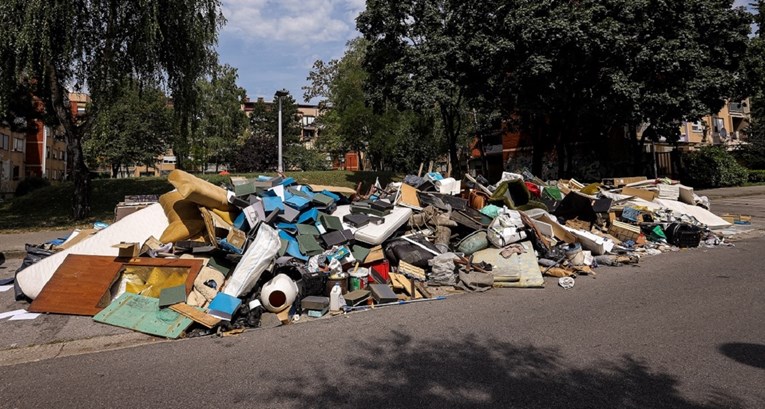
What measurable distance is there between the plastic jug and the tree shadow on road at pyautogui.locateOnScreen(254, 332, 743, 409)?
58.2 inches

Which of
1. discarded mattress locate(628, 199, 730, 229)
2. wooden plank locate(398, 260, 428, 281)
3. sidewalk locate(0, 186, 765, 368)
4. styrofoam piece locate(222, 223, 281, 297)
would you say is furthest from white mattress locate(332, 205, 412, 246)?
discarded mattress locate(628, 199, 730, 229)

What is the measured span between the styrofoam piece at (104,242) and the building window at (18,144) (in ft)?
143

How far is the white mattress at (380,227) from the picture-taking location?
7492 millimetres

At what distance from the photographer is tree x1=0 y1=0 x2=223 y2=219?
40.8 ft

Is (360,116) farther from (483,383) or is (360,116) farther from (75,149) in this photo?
(483,383)

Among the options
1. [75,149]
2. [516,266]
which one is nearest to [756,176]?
[516,266]

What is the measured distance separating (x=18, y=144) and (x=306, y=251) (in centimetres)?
4711

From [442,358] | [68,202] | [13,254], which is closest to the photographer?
[442,358]

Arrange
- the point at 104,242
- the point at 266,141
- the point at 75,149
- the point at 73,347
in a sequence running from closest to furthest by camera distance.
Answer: the point at 73,347 < the point at 104,242 < the point at 75,149 < the point at 266,141

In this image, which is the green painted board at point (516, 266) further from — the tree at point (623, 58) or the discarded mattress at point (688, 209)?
the tree at point (623, 58)

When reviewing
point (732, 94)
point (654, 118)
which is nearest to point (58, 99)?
point (654, 118)

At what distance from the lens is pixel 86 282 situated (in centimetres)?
577

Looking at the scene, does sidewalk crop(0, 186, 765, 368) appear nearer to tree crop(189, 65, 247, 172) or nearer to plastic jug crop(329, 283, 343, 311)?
plastic jug crop(329, 283, 343, 311)

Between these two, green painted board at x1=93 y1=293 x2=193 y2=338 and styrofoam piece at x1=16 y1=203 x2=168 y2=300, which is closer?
green painted board at x1=93 y1=293 x2=193 y2=338
